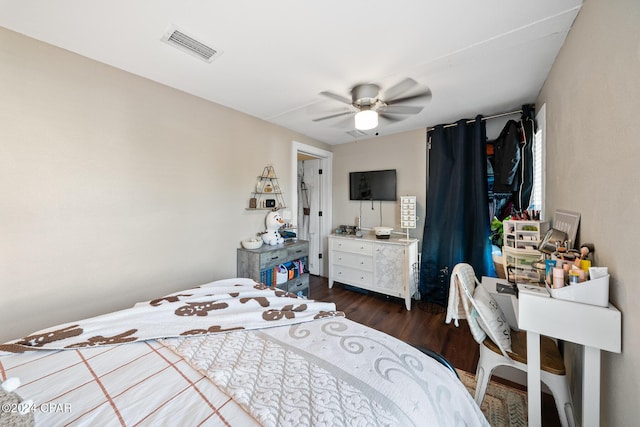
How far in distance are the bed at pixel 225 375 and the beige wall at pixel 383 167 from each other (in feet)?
8.06

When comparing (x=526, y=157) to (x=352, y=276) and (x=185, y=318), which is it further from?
(x=185, y=318)

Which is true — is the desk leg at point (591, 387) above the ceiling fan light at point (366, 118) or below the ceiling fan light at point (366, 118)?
below

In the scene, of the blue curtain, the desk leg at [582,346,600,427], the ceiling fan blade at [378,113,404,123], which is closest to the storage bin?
the desk leg at [582,346,600,427]

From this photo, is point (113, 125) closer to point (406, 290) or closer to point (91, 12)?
point (91, 12)

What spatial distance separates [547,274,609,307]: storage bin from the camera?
0.90 metres

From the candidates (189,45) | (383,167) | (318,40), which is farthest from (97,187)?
(383,167)

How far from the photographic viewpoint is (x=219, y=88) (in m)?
2.10

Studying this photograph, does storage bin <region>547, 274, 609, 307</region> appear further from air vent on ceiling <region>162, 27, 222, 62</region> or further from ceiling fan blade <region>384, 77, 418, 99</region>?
air vent on ceiling <region>162, 27, 222, 62</region>

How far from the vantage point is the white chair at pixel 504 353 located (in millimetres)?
1194

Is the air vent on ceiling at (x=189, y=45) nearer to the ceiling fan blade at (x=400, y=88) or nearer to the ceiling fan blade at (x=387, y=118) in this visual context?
the ceiling fan blade at (x=400, y=88)

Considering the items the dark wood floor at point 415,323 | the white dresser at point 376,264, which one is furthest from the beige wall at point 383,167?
the dark wood floor at point 415,323

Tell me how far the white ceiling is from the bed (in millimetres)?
1666

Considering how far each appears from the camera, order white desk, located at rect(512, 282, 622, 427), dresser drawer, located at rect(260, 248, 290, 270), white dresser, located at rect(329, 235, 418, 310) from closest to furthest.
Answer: white desk, located at rect(512, 282, 622, 427) → dresser drawer, located at rect(260, 248, 290, 270) → white dresser, located at rect(329, 235, 418, 310)

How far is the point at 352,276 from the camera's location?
3363 mm
